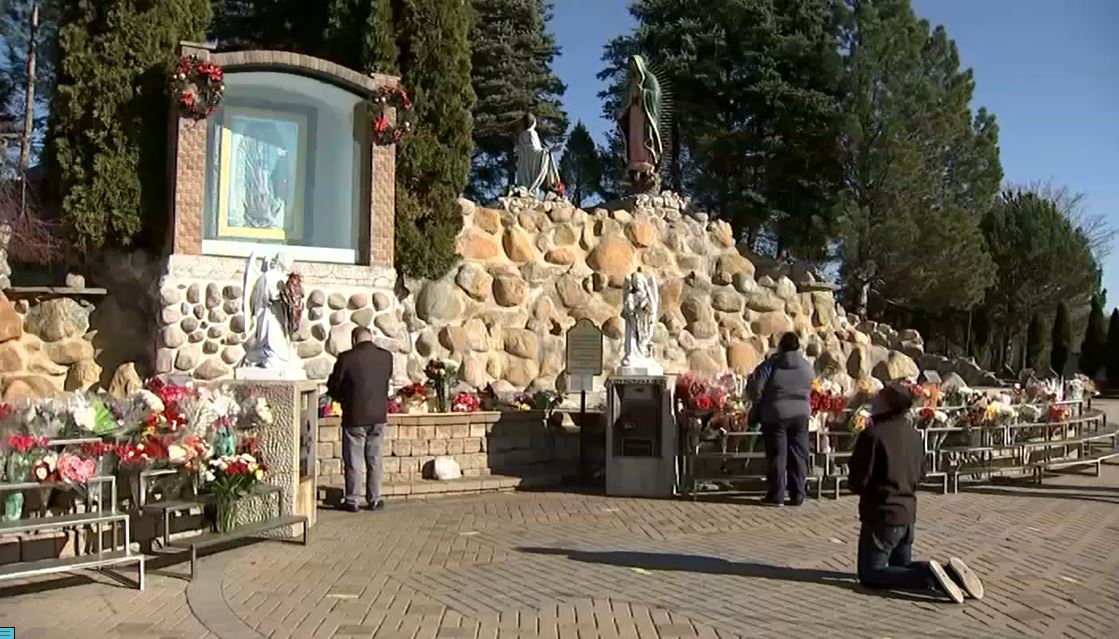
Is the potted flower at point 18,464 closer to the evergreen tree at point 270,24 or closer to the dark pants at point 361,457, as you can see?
the dark pants at point 361,457

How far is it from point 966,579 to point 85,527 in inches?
231

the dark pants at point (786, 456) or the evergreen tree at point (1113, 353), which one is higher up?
the evergreen tree at point (1113, 353)

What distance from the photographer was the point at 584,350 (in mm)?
12438

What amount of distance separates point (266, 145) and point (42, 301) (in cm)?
383

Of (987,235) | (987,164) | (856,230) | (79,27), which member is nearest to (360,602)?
(79,27)

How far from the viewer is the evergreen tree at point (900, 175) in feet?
89.4

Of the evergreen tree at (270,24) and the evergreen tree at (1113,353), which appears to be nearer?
the evergreen tree at (270,24)

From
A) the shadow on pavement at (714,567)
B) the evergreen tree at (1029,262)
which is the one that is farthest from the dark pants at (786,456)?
the evergreen tree at (1029,262)

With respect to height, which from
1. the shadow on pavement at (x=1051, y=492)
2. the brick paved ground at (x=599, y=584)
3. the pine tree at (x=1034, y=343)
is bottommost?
the brick paved ground at (x=599, y=584)

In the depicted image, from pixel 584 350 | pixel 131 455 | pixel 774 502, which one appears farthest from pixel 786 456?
pixel 131 455

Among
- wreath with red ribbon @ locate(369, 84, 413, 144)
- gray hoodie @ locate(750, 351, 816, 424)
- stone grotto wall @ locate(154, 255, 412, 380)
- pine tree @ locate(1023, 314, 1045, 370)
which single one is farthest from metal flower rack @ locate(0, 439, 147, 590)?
pine tree @ locate(1023, 314, 1045, 370)

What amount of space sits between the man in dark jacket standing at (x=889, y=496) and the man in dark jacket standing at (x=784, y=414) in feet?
11.6

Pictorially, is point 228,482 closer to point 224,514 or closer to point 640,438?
point 224,514

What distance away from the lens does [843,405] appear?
11.9 meters
